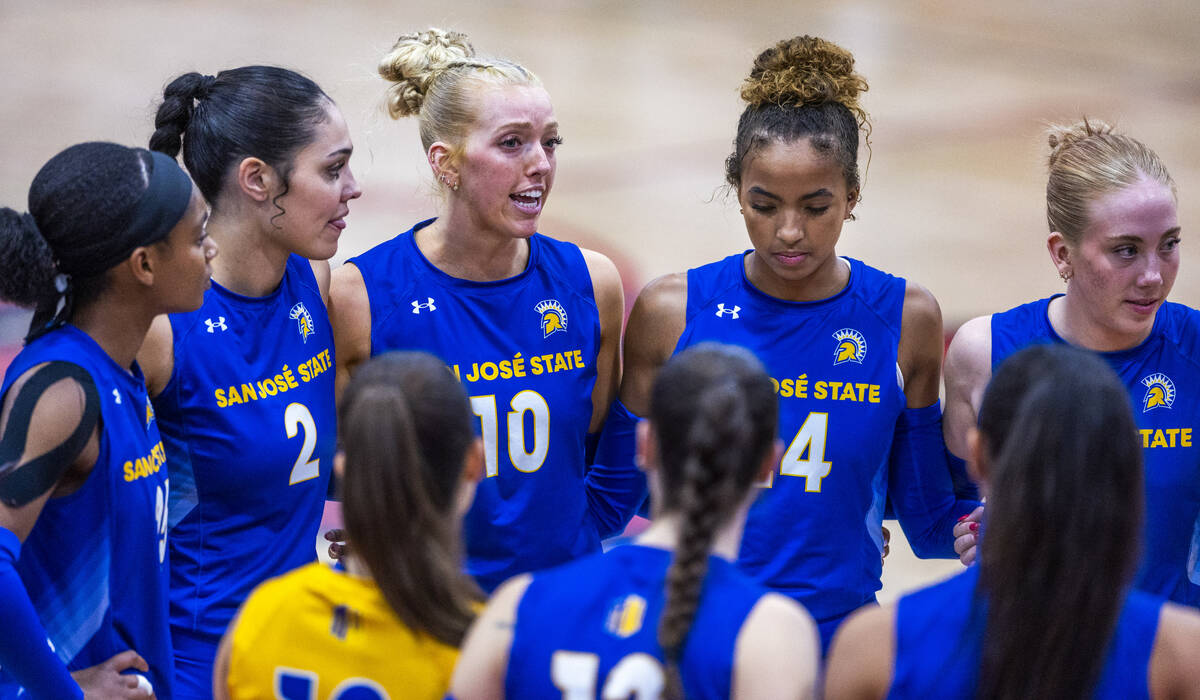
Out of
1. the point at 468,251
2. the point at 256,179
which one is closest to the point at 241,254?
the point at 256,179

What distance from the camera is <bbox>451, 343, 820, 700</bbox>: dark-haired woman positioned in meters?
1.94

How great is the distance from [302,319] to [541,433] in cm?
76

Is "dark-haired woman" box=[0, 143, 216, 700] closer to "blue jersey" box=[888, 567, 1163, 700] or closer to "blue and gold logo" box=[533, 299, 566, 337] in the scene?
"blue and gold logo" box=[533, 299, 566, 337]

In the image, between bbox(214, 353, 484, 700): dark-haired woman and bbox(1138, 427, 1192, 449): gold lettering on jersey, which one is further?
bbox(1138, 427, 1192, 449): gold lettering on jersey

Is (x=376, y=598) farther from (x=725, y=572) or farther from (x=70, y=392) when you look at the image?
(x=70, y=392)

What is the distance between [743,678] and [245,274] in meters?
2.09

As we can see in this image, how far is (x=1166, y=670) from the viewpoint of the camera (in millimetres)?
2010

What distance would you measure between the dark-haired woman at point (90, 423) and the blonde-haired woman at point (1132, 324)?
2163mm

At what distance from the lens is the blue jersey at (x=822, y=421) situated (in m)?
3.56

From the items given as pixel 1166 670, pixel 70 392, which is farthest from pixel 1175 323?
pixel 70 392

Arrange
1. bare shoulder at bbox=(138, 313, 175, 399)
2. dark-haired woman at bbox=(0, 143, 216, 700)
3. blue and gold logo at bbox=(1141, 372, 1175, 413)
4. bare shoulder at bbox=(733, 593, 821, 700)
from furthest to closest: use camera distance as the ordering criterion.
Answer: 1. blue and gold logo at bbox=(1141, 372, 1175, 413)
2. bare shoulder at bbox=(138, 313, 175, 399)
3. dark-haired woman at bbox=(0, 143, 216, 700)
4. bare shoulder at bbox=(733, 593, 821, 700)

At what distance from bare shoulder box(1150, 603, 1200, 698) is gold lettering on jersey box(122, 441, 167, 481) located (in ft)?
6.90

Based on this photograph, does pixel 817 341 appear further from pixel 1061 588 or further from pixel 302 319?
pixel 1061 588

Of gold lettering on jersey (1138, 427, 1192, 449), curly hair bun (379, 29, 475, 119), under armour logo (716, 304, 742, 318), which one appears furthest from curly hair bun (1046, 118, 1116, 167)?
curly hair bun (379, 29, 475, 119)
